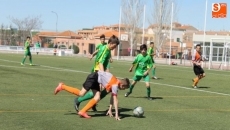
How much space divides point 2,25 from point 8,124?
324 ft

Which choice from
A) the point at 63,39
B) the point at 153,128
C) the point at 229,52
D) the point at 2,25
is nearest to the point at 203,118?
the point at 153,128

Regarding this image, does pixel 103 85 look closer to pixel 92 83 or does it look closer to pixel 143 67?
pixel 92 83

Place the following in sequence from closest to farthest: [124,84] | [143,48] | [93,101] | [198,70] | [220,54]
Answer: [124,84] → [93,101] → [143,48] → [198,70] → [220,54]

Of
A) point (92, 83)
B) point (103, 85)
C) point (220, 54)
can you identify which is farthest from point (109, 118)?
point (220, 54)

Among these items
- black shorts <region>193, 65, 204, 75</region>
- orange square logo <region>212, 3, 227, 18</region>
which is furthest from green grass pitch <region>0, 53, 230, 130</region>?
orange square logo <region>212, 3, 227, 18</region>

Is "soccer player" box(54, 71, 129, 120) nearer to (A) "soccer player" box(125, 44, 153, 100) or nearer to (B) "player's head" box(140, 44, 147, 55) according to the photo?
(B) "player's head" box(140, 44, 147, 55)

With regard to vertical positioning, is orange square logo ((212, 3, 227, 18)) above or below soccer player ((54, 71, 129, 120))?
above

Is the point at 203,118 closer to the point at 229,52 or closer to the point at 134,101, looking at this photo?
the point at 134,101

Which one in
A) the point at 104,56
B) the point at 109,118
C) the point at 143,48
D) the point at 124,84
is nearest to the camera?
the point at 124,84

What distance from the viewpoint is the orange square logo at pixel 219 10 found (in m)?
46.8

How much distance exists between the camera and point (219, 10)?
4681 centimetres

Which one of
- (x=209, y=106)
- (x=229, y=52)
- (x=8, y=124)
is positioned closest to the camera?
A: (x=8, y=124)

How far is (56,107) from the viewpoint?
11.5 metres

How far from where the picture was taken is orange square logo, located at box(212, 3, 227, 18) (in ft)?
154
